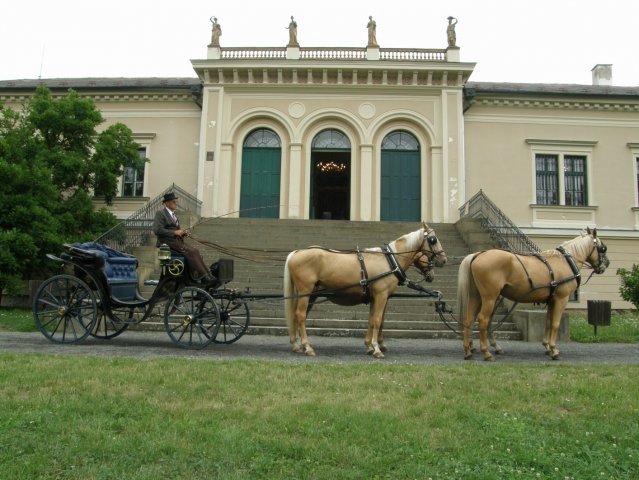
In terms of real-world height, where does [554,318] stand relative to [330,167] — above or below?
below

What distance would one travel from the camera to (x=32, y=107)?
50.9 ft

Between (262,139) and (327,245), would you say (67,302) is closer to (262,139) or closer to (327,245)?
(327,245)

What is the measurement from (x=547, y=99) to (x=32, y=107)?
63.5 ft

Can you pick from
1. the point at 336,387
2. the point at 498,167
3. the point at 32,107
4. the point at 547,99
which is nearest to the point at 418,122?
the point at 498,167

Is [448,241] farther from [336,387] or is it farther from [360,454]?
[360,454]

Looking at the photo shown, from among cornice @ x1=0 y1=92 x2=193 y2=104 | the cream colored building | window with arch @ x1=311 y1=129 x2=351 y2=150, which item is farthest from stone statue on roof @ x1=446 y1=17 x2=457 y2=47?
cornice @ x1=0 y1=92 x2=193 y2=104

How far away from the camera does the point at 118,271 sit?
8305 millimetres

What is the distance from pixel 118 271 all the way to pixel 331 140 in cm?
1473

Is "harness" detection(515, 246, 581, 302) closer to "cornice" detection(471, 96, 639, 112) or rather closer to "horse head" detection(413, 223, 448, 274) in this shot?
"horse head" detection(413, 223, 448, 274)

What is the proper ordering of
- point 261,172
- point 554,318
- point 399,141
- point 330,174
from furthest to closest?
point 330,174 < point 399,141 < point 261,172 < point 554,318

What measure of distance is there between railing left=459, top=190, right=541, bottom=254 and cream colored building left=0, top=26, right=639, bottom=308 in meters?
1.58

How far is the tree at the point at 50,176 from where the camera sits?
1330 centimetres

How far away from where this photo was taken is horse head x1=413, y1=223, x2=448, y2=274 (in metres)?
7.78

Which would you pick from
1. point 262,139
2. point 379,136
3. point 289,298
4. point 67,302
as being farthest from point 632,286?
point 262,139
